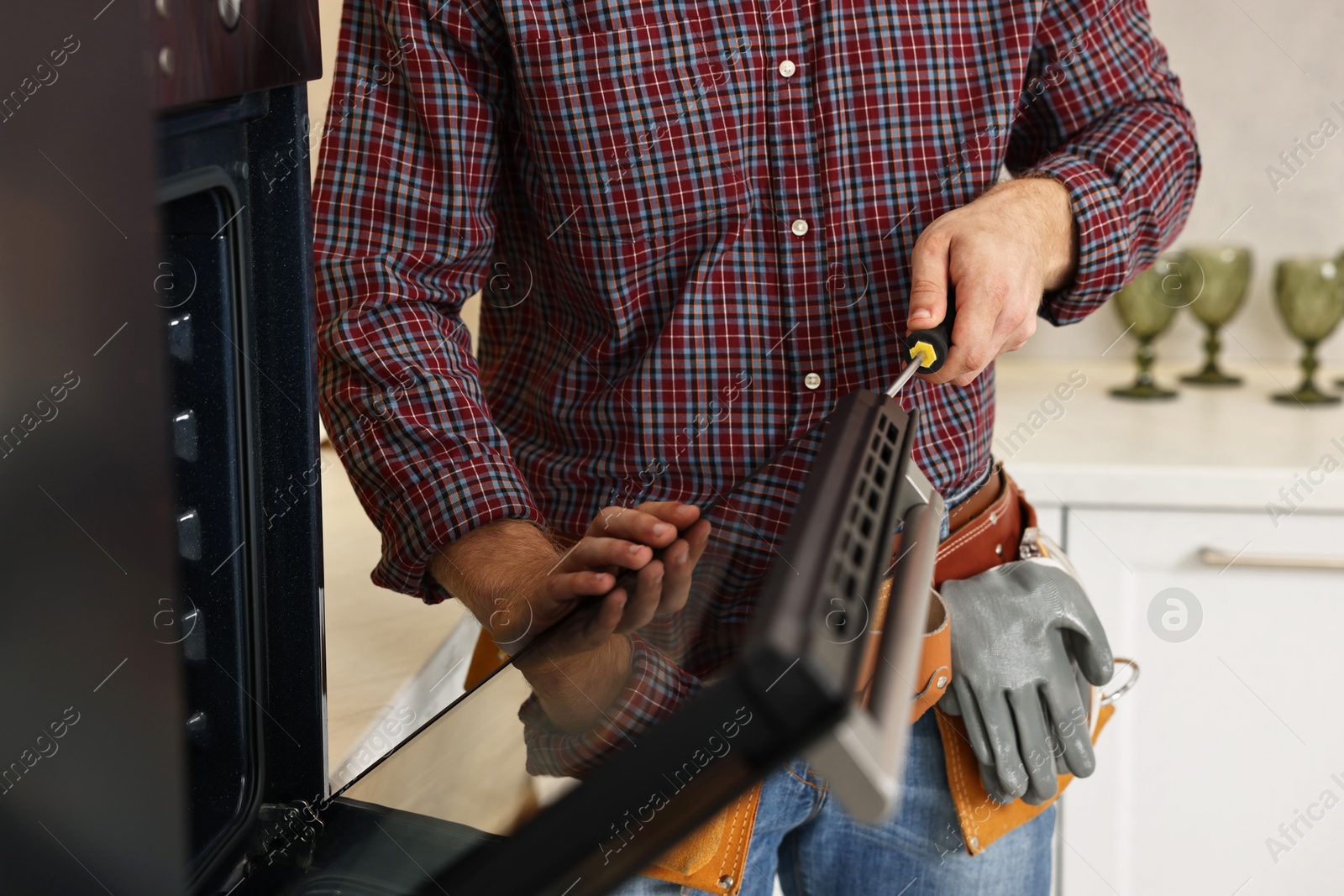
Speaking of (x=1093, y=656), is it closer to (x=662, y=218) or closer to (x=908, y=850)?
(x=908, y=850)

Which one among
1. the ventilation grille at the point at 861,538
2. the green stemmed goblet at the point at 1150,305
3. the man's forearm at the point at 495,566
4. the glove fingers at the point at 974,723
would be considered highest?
the ventilation grille at the point at 861,538

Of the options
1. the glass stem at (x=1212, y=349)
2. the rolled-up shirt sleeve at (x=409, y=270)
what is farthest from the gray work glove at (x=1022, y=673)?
the glass stem at (x=1212, y=349)

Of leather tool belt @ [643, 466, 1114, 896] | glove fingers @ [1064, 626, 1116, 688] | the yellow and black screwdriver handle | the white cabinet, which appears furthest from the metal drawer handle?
the yellow and black screwdriver handle

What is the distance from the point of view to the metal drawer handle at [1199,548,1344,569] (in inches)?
50.2

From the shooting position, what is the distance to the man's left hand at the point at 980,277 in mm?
595

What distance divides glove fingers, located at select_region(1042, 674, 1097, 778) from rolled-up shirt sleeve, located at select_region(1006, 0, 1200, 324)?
0.26 meters

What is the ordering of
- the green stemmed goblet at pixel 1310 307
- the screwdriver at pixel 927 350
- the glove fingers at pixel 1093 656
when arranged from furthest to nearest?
the green stemmed goblet at pixel 1310 307
the glove fingers at pixel 1093 656
the screwdriver at pixel 927 350

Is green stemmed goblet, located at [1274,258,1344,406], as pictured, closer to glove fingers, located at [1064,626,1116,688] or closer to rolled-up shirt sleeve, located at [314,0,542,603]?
glove fingers, located at [1064,626,1116,688]

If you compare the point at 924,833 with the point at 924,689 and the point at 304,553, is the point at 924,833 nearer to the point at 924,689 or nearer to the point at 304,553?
the point at 924,689

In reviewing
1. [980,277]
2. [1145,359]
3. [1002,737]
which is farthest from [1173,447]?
[980,277]

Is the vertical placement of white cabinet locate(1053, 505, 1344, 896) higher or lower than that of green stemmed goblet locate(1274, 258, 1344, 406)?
lower

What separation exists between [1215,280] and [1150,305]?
0.10 meters

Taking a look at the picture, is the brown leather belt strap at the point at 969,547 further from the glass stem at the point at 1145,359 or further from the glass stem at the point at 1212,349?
the glass stem at the point at 1212,349

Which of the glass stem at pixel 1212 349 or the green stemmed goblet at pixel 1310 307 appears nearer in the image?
the green stemmed goblet at pixel 1310 307
